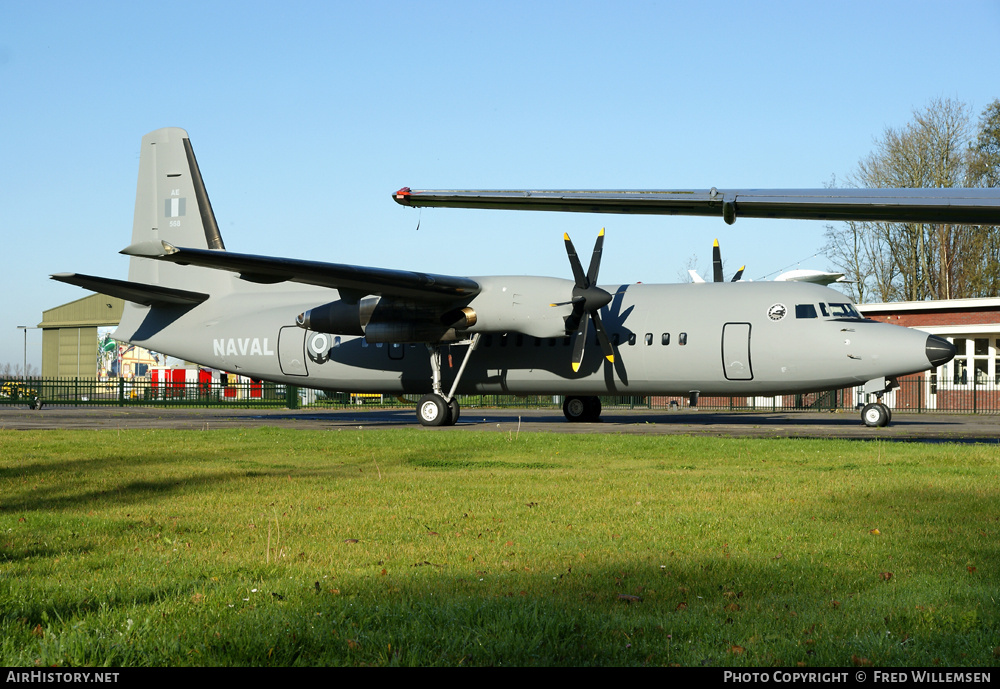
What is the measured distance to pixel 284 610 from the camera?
405 cm

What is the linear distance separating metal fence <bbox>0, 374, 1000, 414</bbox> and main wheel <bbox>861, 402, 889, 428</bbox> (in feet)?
32.5

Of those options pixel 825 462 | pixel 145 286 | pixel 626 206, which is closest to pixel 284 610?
pixel 626 206

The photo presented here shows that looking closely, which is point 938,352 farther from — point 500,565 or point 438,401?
point 500,565

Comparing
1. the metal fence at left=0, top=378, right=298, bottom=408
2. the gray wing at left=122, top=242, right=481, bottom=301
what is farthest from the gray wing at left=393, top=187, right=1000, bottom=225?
the metal fence at left=0, top=378, right=298, bottom=408

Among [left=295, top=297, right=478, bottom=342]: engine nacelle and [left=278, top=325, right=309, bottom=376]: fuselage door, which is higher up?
[left=295, top=297, right=478, bottom=342]: engine nacelle

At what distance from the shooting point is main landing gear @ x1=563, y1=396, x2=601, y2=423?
2604 cm

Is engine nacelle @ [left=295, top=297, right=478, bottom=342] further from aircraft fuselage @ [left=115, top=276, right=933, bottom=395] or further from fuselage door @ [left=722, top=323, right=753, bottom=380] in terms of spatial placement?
fuselage door @ [left=722, top=323, right=753, bottom=380]

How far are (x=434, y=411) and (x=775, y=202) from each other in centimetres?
2051

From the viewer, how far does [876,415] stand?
2192 cm

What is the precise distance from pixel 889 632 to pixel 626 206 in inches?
87.6

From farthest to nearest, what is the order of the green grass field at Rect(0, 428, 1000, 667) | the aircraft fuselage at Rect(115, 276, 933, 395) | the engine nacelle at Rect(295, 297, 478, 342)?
the engine nacelle at Rect(295, 297, 478, 342)
the aircraft fuselage at Rect(115, 276, 933, 395)
the green grass field at Rect(0, 428, 1000, 667)
